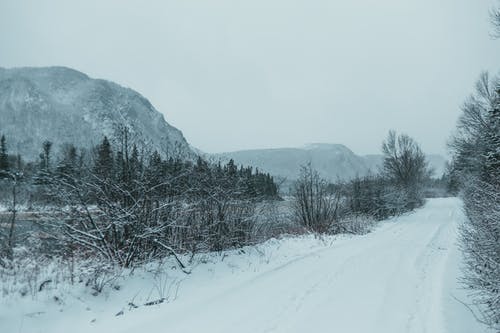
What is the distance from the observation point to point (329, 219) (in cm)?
1981

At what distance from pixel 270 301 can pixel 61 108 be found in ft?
556

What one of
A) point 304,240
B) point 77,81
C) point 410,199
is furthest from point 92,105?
point 304,240

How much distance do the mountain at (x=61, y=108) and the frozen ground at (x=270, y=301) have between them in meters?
98.1

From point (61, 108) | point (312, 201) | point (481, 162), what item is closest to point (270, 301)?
point (312, 201)

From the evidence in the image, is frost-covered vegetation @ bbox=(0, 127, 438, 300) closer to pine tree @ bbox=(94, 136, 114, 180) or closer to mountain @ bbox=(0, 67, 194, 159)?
pine tree @ bbox=(94, 136, 114, 180)

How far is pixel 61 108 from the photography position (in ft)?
487

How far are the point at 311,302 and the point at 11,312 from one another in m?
4.81

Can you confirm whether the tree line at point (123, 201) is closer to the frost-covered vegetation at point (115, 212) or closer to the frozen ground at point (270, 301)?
the frost-covered vegetation at point (115, 212)

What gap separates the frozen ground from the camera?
4902 millimetres

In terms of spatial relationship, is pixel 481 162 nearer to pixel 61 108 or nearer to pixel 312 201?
pixel 312 201

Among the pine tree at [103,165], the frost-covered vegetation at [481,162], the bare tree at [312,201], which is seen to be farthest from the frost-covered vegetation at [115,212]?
the bare tree at [312,201]

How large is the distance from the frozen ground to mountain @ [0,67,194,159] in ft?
322

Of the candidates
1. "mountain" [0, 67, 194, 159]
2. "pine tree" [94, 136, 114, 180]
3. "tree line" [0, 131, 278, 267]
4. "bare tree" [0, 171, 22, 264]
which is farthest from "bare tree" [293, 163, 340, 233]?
"mountain" [0, 67, 194, 159]

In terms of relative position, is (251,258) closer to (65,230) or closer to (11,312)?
(65,230)
